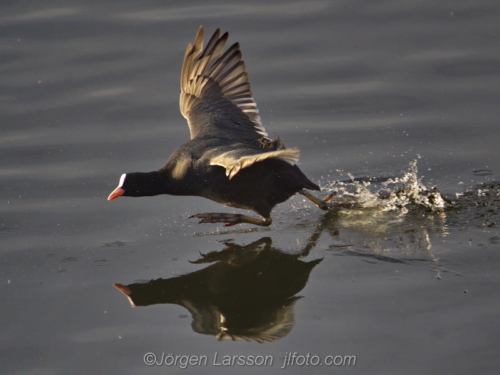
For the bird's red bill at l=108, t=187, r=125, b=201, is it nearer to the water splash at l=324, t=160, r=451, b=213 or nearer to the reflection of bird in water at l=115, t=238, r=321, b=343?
the reflection of bird in water at l=115, t=238, r=321, b=343

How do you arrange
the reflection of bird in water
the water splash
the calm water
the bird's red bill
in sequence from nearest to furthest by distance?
1. the calm water
2. the reflection of bird in water
3. the bird's red bill
4. the water splash

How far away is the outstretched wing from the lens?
23.5 ft

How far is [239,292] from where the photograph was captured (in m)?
5.44

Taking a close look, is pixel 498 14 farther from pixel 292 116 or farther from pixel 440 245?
pixel 440 245

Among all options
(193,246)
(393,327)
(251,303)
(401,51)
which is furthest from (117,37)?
(393,327)

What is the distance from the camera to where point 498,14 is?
9.47m

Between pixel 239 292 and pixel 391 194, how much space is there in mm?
2018

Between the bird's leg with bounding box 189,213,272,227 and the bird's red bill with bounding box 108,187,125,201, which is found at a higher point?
the bird's red bill with bounding box 108,187,125,201

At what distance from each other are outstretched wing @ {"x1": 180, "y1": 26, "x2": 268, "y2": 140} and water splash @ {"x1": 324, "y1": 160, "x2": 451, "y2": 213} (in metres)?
0.97

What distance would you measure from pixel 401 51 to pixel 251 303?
4777 mm

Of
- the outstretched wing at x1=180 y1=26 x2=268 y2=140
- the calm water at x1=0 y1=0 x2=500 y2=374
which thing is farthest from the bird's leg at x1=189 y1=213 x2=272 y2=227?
the outstretched wing at x1=180 y1=26 x2=268 y2=140

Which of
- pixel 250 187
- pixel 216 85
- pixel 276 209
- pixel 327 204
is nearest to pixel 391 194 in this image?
pixel 327 204

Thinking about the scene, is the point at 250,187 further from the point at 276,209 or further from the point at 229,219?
the point at 276,209

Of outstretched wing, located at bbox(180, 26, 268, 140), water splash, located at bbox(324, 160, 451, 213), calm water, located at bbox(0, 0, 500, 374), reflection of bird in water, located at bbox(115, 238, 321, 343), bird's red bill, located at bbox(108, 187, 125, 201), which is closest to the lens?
calm water, located at bbox(0, 0, 500, 374)
